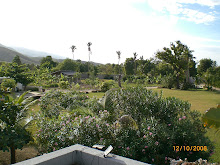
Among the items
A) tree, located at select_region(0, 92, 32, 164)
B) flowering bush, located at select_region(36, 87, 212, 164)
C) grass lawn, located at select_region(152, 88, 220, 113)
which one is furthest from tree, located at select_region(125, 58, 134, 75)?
tree, located at select_region(0, 92, 32, 164)

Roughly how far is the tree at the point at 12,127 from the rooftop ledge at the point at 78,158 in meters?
2.04

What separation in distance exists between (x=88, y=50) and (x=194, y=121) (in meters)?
51.5

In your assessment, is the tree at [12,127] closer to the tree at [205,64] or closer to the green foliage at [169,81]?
the green foliage at [169,81]

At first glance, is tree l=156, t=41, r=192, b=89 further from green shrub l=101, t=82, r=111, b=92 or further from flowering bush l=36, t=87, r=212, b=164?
flowering bush l=36, t=87, r=212, b=164

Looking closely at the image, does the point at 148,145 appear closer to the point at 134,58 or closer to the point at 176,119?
the point at 176,119

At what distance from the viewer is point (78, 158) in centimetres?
316

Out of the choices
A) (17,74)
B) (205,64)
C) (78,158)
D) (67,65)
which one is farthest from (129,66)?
(78,158)

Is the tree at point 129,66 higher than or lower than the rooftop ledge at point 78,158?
higher

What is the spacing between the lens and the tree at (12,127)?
15.1ft

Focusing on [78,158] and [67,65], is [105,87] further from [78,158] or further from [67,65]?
[67,65]

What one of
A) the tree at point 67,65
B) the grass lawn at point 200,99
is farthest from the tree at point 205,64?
the tree at point 67,65

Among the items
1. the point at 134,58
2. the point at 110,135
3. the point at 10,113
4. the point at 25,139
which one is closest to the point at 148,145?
the point at 110,135

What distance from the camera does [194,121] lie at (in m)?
5.05

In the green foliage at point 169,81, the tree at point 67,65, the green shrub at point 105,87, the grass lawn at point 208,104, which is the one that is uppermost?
the tree at point 67,65
